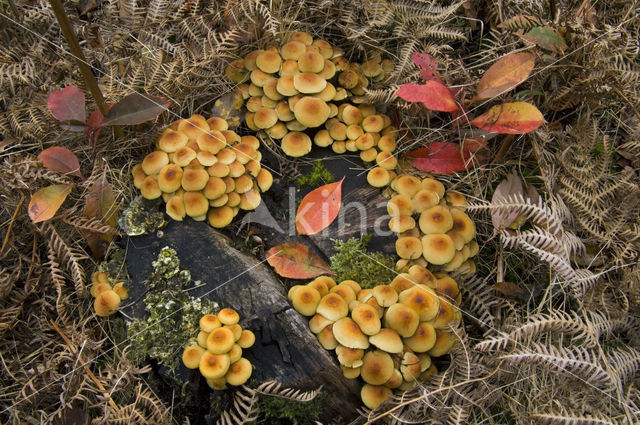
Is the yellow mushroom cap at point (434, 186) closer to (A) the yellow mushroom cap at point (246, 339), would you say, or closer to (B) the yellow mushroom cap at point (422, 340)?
(B) the yellow mushroom cap at point (422, 340)

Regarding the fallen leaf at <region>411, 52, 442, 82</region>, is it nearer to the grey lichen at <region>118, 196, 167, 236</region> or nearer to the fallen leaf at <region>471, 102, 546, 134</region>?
the fallen leaf at <region>471, 102, 546, 134</region>

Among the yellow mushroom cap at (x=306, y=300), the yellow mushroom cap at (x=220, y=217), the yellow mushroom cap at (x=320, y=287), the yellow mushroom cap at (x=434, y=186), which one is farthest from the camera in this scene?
the yellow mushroom cap at (x=434, y=186)

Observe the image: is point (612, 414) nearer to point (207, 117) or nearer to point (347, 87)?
point (347, 87)

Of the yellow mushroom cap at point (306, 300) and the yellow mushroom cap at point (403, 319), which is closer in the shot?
the yellow mushroom cap at point (403, 319)

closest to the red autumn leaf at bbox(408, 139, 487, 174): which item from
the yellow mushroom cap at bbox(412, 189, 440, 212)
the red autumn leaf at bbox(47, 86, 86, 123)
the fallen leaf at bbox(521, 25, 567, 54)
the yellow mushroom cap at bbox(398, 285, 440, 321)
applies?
the yellow mushroom cap at bbox(412, 189, 440, 212)

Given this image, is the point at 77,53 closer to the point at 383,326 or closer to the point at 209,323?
the point at 209,323

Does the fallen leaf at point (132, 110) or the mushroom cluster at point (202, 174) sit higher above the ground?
the fallen leaf at point (132, 110)

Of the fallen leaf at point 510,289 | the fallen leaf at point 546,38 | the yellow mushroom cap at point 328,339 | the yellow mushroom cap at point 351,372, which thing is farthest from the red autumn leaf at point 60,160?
the fallen leaf at point 546,38

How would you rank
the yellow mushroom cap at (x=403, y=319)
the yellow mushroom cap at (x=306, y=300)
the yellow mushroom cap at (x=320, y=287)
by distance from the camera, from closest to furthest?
the yellow mushroom cap at (x=403, y=319)
the yellow mushroom cap at (x=306, y=300)
the yellow mushroom cap at (x=320, y=287)
